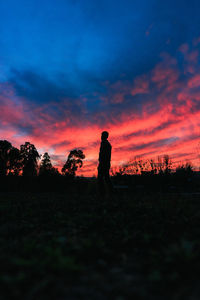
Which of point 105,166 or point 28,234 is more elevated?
point 105,166

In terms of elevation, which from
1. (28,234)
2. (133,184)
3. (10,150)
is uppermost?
(10,150)

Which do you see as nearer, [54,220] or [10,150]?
[54,220]

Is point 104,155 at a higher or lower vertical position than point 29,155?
lower

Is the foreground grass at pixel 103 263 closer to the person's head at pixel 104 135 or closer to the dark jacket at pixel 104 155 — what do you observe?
the dark jacket at pixel 104 155

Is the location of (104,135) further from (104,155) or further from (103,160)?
(103,160)

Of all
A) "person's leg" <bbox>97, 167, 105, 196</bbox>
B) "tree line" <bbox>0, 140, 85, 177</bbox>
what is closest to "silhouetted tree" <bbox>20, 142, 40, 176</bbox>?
"tree line" <bbox>0, 140, 85, 177</bbox>

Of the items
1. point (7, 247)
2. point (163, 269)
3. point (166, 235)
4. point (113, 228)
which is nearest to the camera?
point (163, 269)

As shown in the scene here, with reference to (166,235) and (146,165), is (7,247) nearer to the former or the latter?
(166,235)

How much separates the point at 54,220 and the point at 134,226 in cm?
158

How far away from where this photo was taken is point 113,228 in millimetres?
3287

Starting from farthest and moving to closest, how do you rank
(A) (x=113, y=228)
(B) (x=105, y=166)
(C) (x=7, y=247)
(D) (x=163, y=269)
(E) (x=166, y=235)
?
(B) (x=105, y=166)
(A) (x=113, y=228)
(E) (x=166, y=235)
(C) (x=7, y=247)
(D) (x=163, y=269)

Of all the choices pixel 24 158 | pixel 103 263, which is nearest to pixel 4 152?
pixel 24 158

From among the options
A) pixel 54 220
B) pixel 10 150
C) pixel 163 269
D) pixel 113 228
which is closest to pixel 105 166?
pixel 54 220

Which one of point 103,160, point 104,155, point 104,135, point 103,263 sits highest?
point 104,135
